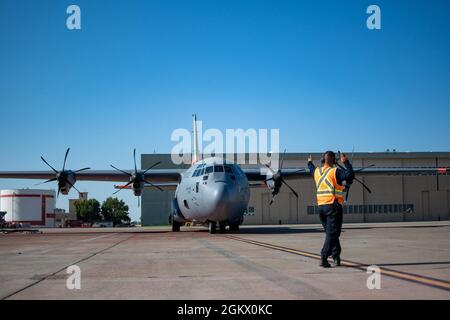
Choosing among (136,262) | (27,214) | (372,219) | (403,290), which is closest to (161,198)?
(372,219)

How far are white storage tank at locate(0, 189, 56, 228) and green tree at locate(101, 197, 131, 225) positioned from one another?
48043 millimetres

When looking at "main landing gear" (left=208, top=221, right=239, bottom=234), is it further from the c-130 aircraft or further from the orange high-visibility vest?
the orange high-visibility vest

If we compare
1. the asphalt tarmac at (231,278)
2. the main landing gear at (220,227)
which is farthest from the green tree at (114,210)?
the asphalt tarmac at (231,278)

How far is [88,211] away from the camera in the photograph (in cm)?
15225

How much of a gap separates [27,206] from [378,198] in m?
76.0

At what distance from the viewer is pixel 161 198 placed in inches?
2968

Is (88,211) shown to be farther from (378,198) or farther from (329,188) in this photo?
(329,188)

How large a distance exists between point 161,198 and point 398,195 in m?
35.1

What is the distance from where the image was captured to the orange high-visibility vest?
9.16 meters

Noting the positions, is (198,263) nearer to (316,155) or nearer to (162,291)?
(162,291)

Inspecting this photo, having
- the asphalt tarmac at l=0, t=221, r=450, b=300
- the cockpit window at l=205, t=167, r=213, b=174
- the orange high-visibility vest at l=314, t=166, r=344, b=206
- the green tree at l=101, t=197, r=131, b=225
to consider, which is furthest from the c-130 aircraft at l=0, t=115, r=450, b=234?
the green tree at l=101, t=197, r=131, b=225
